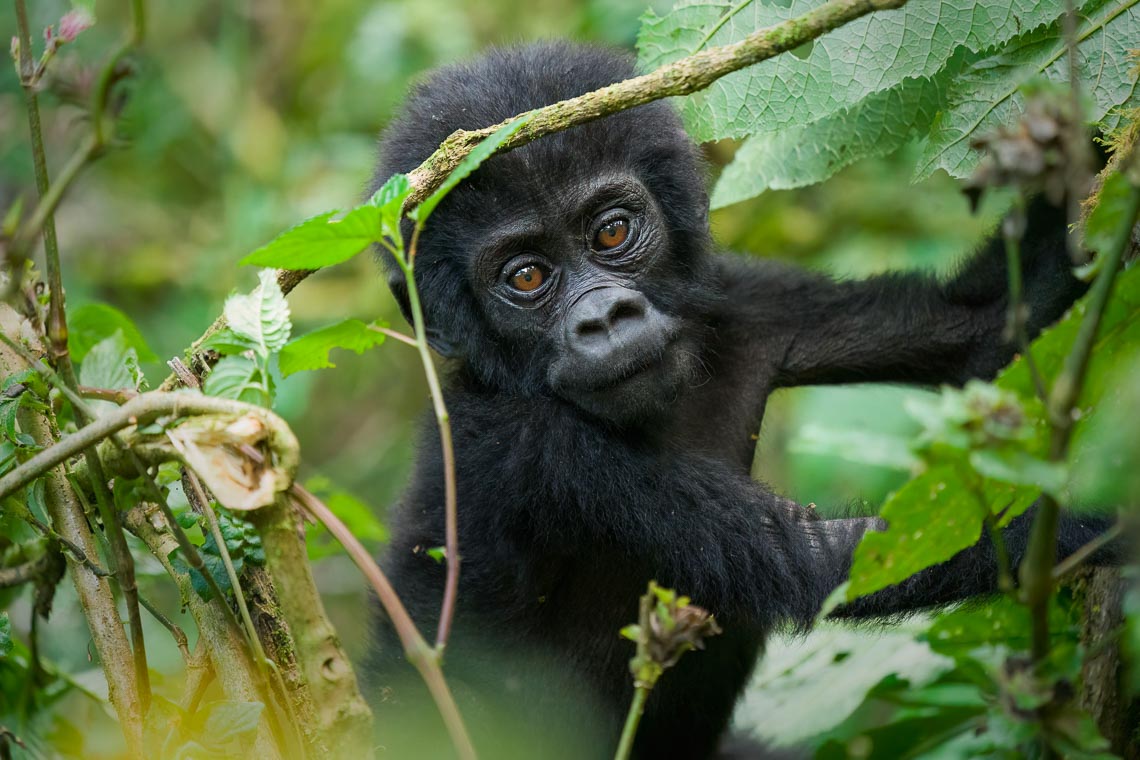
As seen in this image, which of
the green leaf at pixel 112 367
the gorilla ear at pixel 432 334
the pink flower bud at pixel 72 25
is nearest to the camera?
the pink flower bud at pixel 72 25

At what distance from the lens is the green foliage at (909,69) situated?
2684 mm

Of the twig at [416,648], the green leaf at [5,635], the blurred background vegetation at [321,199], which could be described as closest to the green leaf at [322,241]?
the twig at [416,648]

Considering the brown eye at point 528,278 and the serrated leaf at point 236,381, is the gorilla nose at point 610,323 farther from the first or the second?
the serrated leaf at point 236,381

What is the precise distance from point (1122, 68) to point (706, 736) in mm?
2406

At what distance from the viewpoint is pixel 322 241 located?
1.93m

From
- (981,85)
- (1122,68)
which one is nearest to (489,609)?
(981,85)

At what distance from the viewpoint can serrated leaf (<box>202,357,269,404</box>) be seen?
2264 mm

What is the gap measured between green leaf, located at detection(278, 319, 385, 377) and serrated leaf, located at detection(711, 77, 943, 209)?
52.0 inches

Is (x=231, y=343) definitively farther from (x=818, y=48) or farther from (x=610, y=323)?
(x=818, y=48)

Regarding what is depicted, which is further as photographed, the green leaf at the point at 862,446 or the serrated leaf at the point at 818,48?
the serrated leaf at the point at 818,48

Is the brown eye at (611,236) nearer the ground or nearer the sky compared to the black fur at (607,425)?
nearer the sky

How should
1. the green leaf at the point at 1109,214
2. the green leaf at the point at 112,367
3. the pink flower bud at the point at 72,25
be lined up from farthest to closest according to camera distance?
the green leaf at the point at 112,367 → the pink flower bud at the point at 72,25 → the green leaf at the point at 1109,214

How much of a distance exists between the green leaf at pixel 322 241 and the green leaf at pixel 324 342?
0.75 feet

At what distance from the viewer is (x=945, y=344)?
3566 millimetres
